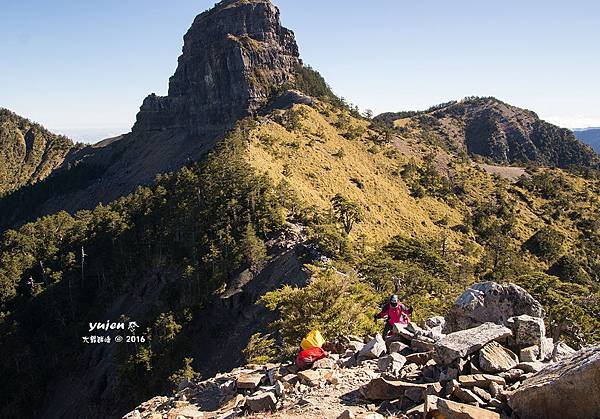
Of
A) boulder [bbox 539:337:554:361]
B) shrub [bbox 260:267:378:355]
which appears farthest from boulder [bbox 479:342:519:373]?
shrub [bbox 260:267:378:355]

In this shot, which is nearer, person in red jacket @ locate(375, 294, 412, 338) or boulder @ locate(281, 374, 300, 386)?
boulder @ locate(281, 374, 300, 386)

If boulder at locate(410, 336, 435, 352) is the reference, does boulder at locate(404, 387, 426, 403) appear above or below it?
below

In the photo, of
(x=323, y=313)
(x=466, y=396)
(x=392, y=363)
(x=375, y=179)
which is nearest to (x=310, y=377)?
(x=392, y=363)

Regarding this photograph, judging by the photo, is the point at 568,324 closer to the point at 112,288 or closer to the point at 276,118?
the point at 112,288

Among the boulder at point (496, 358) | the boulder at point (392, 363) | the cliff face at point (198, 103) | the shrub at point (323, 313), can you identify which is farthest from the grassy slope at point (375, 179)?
the boulder at point (496, 358)

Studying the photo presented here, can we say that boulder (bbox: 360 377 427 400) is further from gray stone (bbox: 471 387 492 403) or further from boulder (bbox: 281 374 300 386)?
boulder (bbox: 281 374 300 386)

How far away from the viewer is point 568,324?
2614cm

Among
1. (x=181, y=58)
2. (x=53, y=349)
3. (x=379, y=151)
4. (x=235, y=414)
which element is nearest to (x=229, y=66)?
(x=181, y=58)

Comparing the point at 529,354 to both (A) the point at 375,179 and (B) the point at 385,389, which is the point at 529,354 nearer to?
(B) the point at 385,389

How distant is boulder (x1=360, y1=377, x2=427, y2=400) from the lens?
11586mm

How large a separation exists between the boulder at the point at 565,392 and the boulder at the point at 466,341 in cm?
178

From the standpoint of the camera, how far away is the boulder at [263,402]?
13172 mm

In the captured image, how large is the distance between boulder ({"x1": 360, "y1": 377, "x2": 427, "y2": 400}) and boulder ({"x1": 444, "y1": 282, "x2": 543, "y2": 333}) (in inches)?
155

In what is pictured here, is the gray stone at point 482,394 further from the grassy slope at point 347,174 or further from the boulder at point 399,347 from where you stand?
the grassy slope at point 347,174
